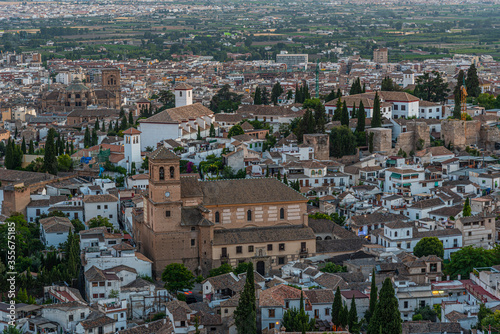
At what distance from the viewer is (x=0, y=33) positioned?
561 feet

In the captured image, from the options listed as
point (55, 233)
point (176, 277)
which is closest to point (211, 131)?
point (55, 233)

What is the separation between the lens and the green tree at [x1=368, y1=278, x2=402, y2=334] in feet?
85.8

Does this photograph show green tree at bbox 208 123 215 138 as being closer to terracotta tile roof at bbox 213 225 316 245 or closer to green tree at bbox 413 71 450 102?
green tree at bbox 413 71 450 102

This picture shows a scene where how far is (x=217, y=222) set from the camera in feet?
112

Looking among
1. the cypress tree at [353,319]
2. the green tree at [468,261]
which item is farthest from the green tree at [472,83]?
the cypress tree at [353,319]

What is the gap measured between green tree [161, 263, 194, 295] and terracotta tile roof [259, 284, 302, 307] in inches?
136

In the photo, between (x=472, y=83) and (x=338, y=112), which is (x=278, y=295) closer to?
(x=338, y=112)

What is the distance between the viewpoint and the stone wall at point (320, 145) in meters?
44.5

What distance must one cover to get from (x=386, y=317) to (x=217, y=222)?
9.40m

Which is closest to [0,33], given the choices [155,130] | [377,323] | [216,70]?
[216,70]

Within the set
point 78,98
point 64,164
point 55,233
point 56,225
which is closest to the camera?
point 55,233

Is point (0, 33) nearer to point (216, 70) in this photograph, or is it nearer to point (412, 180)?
point (216, 70)

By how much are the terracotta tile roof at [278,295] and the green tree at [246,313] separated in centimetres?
83

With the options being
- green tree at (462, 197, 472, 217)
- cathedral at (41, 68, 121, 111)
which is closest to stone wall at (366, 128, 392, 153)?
green tree at (462, 197, 472, 217)
